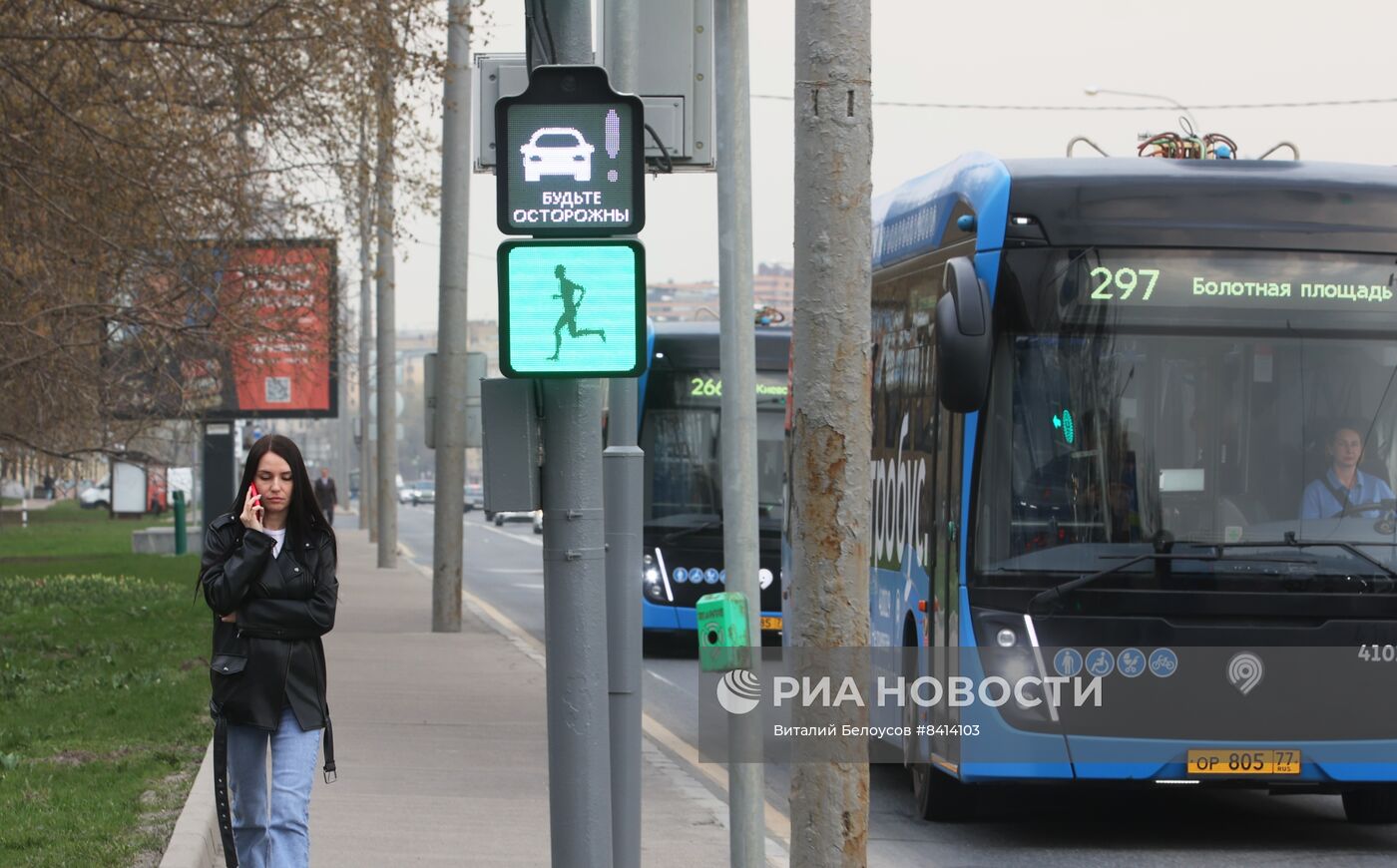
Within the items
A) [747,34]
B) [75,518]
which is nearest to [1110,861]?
[747,34]

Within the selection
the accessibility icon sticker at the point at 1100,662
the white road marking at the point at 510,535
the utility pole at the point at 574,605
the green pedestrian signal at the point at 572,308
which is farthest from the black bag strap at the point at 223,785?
the white road marking at the point at 510,535

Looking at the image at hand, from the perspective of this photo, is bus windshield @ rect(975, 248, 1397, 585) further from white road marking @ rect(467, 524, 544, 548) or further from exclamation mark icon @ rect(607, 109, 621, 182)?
white road marking @ rect(467, 524, 544, 548)

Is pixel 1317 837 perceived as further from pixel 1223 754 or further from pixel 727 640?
pixel 727 640

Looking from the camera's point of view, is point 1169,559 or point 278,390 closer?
point 1169,559

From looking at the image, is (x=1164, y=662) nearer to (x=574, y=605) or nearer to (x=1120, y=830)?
(x=1120, y=830)

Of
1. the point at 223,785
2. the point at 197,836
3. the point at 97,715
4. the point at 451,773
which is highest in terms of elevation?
the point at 223,785

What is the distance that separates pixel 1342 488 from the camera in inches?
368

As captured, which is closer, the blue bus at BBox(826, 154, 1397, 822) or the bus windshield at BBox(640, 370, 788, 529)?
the blue bus at BBox(826, 154, 1397, 822)

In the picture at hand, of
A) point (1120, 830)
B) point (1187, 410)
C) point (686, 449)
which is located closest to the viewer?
point (1187, 410)

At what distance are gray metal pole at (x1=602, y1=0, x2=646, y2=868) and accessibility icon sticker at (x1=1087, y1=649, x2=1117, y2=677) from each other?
245 centimetres

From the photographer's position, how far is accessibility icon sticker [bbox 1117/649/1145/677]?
9195mm

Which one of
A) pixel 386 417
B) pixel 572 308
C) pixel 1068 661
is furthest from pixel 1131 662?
pixel 386 417

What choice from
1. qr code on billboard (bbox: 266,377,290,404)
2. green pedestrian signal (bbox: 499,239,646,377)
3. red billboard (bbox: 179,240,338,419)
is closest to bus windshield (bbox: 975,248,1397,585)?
green pedestrian signal (bbox: 499,239,646,377)

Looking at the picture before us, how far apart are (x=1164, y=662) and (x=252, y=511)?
4.48m
